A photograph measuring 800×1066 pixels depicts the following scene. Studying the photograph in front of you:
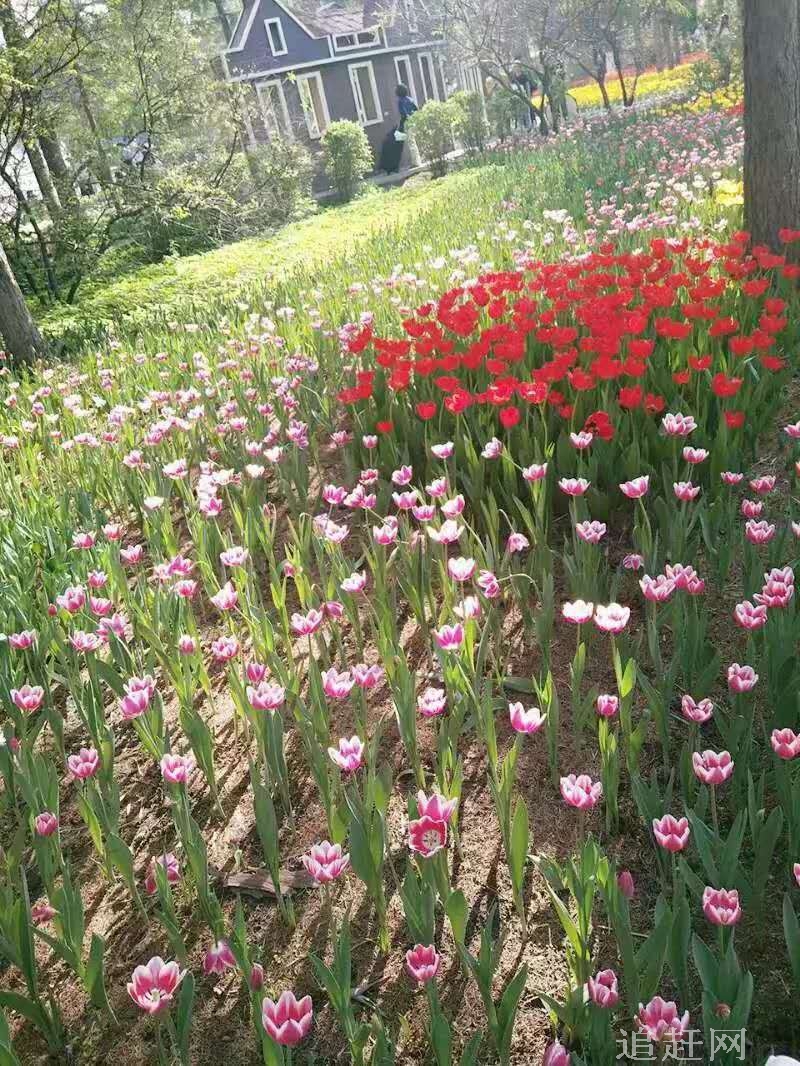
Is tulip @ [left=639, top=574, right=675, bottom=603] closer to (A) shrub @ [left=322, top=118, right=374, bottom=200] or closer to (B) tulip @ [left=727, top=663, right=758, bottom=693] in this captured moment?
(B) tulip @ [left=727, top=663, right=758, bottom=693]

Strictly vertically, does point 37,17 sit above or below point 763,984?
above

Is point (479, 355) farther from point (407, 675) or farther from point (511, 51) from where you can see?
→ point (511, 51)

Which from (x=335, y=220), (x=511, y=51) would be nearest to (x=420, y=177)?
(x=511, y=51)

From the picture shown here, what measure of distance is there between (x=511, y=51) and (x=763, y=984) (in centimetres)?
2608

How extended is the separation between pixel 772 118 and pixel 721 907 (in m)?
4.82

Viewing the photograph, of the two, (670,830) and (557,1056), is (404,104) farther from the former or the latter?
(557,1056)

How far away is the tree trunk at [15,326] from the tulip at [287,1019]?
6.57 m

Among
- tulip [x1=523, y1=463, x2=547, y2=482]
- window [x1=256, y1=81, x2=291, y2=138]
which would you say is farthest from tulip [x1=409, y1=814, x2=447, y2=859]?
window [x1=256, y1=81, x2=291, y2=138]

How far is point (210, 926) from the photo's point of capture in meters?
1.67

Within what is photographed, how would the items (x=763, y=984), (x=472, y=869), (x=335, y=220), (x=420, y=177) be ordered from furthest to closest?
(x=420, y=177)
(x=335, y=220)
(x=472, y=869)
(x=763, y=984)

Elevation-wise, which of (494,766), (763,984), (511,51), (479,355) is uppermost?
(511,51)

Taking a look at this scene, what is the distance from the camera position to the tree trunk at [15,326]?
267 inches

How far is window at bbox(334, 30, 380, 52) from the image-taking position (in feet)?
87.4

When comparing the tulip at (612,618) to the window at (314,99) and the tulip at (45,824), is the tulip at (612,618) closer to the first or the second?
the tulip at (45,824)
